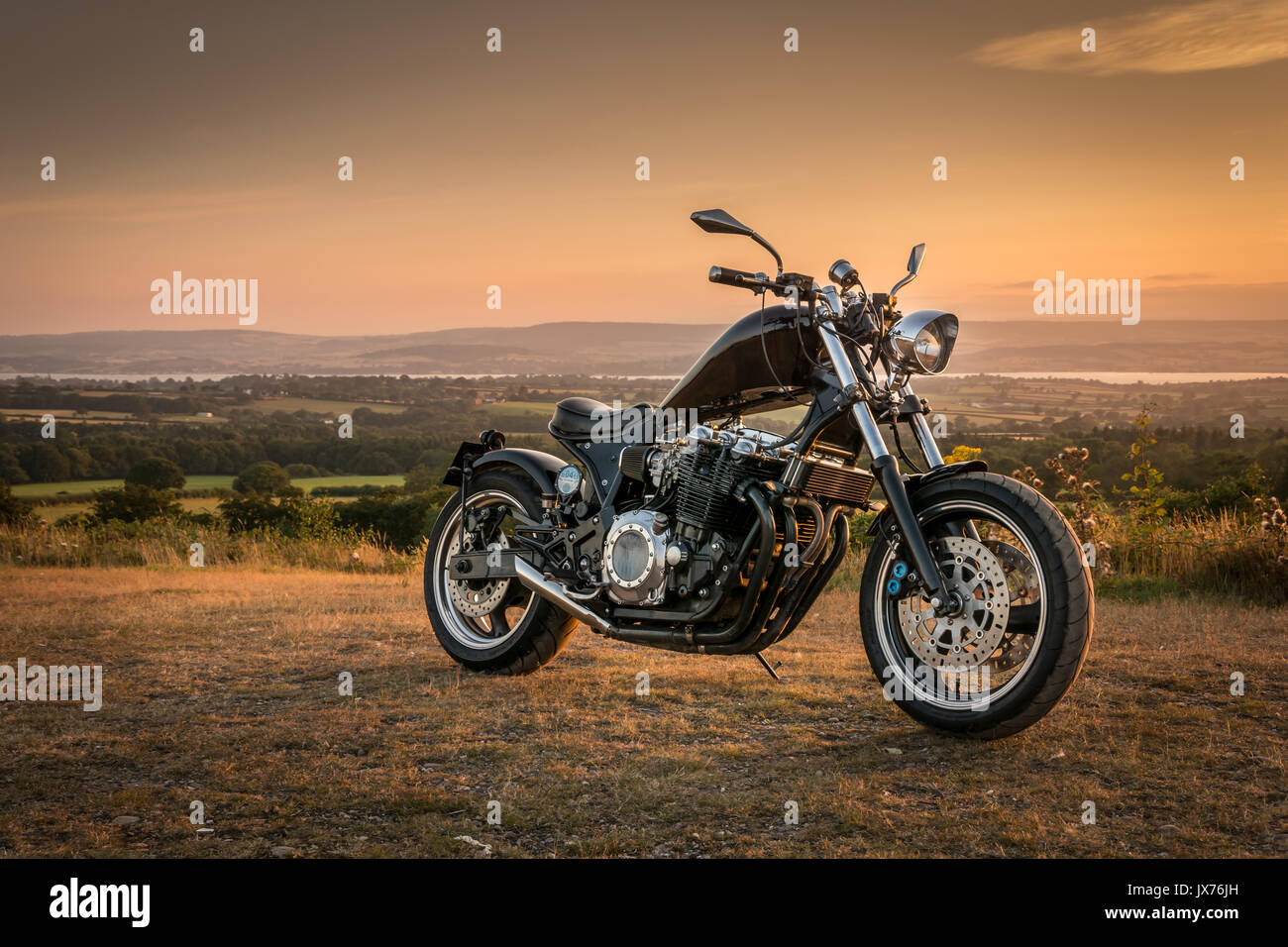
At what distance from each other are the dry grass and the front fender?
1027 millimetres

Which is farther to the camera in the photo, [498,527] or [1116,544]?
[1116,544]

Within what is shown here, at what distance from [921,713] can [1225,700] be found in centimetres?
185

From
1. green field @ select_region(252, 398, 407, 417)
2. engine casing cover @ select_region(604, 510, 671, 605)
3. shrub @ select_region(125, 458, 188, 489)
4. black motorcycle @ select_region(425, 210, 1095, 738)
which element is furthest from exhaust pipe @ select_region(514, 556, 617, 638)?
green field @ select_region(252, 398, 407, 417)

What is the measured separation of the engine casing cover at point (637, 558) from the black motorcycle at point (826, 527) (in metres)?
0.01

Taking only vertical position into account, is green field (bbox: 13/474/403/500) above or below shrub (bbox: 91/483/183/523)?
above

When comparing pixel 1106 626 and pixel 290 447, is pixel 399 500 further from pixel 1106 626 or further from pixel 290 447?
pixel 1106 626

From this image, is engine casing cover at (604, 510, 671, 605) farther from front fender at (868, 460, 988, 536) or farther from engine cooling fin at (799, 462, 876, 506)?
front fender at (868, 460, 988, 536)

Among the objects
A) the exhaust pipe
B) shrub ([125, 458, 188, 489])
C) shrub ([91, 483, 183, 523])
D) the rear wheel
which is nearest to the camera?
the exhaust pipe

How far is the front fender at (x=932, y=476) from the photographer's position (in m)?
4.86

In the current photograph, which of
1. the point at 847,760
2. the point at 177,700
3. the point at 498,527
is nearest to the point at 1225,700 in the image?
the point at 847,760

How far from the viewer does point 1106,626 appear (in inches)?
311

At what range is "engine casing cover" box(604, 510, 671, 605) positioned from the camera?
18.0 feet

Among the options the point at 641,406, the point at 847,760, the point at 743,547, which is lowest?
the point at 847,760

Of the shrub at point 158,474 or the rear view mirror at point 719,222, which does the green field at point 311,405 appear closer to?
the shrub at point 158,474
